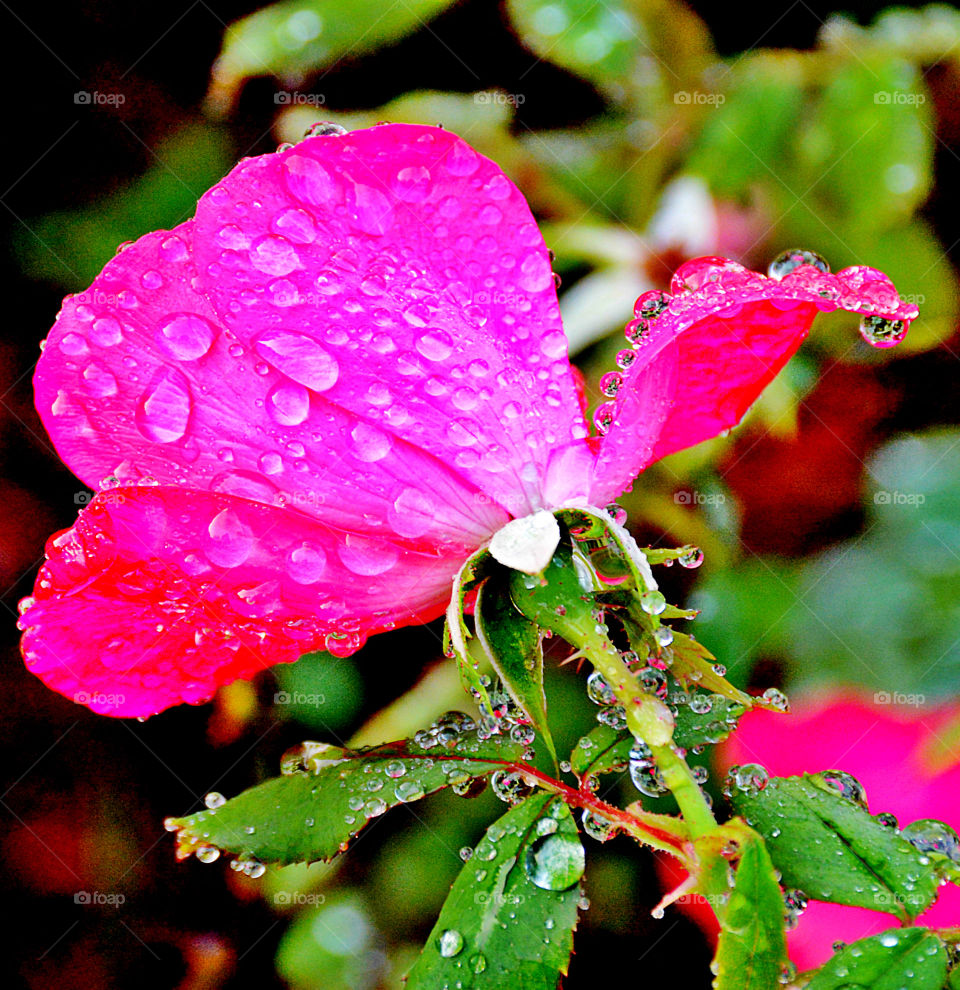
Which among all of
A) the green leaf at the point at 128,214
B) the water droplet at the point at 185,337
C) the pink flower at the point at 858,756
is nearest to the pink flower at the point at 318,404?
the water droplet at the point at 185,337

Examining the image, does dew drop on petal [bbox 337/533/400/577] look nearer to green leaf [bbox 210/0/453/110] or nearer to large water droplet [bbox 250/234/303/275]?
large water droplet [bbox 250/234/303/275]

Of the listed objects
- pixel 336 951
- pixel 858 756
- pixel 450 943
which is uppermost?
pixel 450 943

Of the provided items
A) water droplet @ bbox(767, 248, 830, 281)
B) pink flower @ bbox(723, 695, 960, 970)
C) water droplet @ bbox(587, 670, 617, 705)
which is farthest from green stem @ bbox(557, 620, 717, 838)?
pink flower @ bbox(723, 695, 960, 970)

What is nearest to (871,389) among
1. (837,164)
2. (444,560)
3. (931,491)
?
(931,491)

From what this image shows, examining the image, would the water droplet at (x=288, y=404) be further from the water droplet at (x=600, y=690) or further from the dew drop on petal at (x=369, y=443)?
the water droplet at (x=600, y=690)

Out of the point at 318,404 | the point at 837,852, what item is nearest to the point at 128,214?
the point at 318,404

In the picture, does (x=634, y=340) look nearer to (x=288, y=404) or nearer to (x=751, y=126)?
(x=288, y=404)
